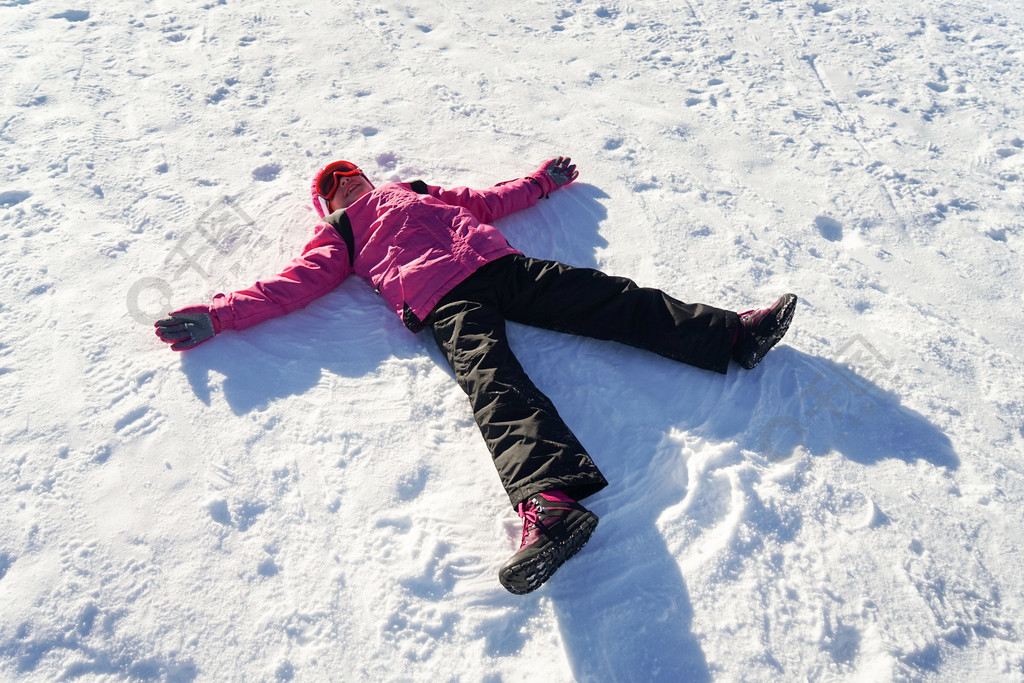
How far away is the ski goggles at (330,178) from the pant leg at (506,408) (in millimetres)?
1064

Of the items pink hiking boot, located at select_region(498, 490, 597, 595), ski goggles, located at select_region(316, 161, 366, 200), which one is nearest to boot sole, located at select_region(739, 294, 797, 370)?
pink hiking boot, located at select_region(498, 490, 597, 595)

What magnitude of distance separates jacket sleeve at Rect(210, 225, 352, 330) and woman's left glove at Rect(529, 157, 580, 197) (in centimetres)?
119

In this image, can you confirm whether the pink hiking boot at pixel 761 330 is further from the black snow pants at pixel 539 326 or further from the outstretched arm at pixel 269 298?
the outstretched arm at pixel 269 298

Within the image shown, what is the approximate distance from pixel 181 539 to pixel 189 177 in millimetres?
2314

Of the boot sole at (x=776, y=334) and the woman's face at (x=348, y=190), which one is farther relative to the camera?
the woman's face at (x=348, y=190)

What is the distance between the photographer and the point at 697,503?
2268 mm

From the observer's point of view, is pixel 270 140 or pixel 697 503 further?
pixel 270 140

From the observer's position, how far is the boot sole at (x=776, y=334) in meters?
2.52

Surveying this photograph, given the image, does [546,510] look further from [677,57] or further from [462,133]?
[677,57]

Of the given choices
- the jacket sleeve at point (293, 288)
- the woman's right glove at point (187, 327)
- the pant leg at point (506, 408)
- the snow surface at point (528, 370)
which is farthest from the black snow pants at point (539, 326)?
the woman's right glove at point (187, 327)

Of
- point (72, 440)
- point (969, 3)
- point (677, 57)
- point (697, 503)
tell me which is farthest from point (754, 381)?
point (969, 3)

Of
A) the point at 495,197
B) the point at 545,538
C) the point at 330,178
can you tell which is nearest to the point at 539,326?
the point at 495,197

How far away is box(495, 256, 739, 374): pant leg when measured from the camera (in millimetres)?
2625

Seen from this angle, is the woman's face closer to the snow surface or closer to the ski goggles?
the ski goggles
